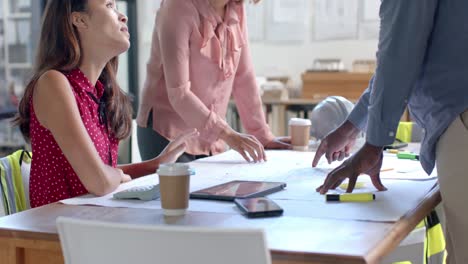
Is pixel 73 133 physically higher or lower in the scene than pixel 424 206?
higher

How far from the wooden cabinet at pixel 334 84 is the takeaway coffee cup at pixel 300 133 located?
2.28m

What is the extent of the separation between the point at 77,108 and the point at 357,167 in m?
0.73

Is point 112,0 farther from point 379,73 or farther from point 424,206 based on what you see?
point 424,206

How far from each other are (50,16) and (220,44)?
26.4 inches

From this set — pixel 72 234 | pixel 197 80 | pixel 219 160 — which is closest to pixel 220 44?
pixel 197 80

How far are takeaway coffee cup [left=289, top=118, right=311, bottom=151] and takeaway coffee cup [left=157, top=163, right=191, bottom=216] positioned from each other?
1.16 m

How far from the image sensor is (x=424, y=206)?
4.98ft

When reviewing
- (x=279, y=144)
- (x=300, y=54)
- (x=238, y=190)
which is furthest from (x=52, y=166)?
(x=300, y=54)

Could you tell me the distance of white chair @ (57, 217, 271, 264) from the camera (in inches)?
39.6

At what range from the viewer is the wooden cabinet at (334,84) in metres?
4.81

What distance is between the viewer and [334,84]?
489cm

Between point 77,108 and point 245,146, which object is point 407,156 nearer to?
point 245,146

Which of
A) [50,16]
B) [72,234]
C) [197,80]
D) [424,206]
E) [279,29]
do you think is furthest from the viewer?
[279,29]

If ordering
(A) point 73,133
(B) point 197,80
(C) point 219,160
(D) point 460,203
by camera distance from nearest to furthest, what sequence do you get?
(D) point 460,203, (A) point 73,133, (C) point 219,160, (B) point 197,80
